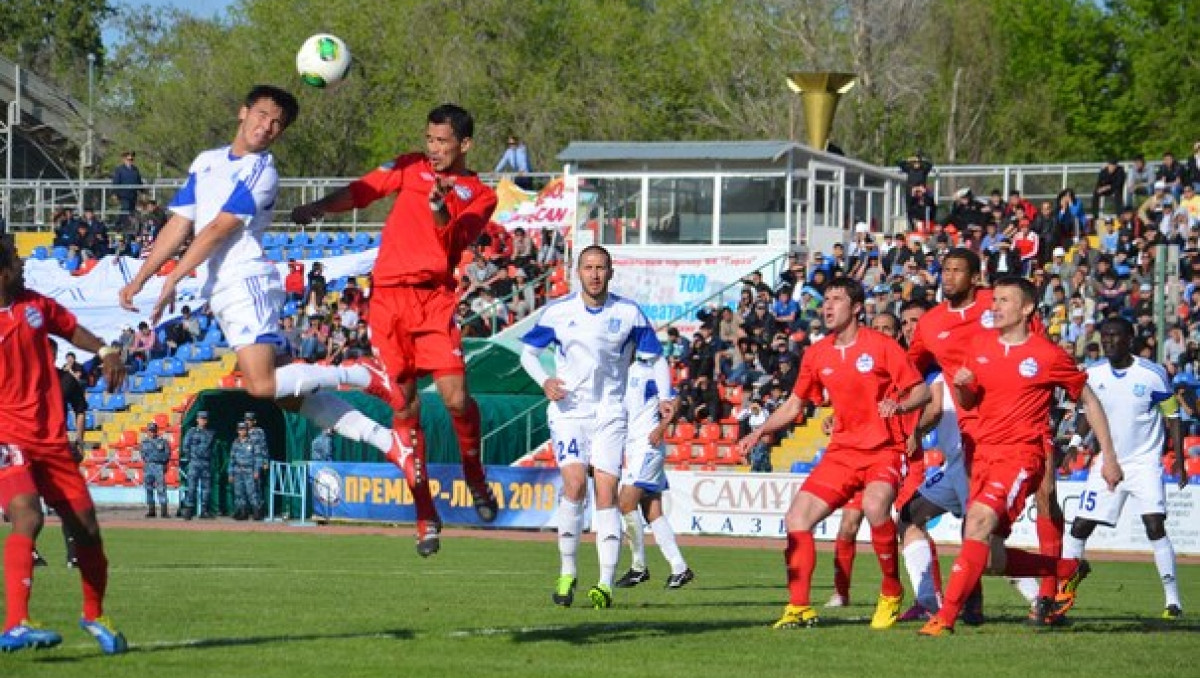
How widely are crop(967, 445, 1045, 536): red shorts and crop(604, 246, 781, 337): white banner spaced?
86.3ft

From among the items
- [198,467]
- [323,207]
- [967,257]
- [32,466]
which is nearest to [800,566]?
[967,257]

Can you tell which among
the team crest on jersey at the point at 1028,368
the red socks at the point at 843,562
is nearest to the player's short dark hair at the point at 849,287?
the team crest on jersey at the point at 1028,368

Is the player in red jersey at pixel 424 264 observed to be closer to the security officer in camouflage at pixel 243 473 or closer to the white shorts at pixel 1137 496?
the white shorts at pixel 1137 496

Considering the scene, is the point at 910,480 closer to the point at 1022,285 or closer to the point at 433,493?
the point at 1022,285

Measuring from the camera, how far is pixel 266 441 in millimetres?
33250

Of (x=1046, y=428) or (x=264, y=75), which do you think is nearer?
(x=1046, y=428)

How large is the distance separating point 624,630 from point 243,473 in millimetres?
20717

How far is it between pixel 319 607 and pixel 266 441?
1975 cm

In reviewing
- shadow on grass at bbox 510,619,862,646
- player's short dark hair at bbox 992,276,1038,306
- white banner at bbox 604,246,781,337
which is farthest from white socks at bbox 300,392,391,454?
white banner at bbox 604,246,781,337

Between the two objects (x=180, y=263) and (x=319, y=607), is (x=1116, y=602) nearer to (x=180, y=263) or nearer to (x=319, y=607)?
(x=319, y=607)

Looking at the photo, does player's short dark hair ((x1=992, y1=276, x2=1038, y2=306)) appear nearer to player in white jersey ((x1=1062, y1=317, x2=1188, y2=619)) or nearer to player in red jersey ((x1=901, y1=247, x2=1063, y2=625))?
player in red jersey ((x1=901, y1=247, x2=1063, y2=625))

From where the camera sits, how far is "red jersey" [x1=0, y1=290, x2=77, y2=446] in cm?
1058

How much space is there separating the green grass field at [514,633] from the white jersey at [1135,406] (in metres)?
1.41

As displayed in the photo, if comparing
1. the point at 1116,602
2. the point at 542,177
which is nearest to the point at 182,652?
the point at 1116,602
